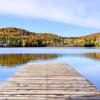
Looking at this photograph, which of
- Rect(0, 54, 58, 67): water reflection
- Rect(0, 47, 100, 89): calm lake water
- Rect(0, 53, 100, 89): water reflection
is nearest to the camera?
Rect(0, 53, 100, 89): water reflection

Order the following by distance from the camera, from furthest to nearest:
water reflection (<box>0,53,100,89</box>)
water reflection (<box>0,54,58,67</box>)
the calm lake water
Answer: water reflection (<box>0,54,58,67</box>)
the calm lake water
water reflection (<box>0,53,100,89</box>)

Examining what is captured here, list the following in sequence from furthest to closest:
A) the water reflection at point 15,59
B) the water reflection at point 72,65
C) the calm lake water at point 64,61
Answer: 1. the water reflection at point 15,59
2. the calm lake water at point 64,61
3. the water reflection at point 72,65

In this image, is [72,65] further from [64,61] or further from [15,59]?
[15,59]

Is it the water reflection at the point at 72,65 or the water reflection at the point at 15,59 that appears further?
the water reflection at the point at 15,59

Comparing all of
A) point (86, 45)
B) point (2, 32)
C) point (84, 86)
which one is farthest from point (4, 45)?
point (84, 86)

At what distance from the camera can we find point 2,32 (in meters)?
92.7

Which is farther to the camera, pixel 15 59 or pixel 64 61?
pixel 15 59

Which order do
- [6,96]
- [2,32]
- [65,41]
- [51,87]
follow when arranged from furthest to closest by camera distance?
[65,41] < [2,32] < [51,87] < [6,96]

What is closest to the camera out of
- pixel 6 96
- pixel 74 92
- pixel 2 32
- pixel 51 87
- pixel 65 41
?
pixel 6 96

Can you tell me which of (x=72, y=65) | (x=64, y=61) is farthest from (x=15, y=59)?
(x=72, y=65)

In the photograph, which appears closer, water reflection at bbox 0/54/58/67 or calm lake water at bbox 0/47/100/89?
calm lake water at bbox 0/47/100/89

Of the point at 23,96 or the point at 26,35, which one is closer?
the point at 23,96

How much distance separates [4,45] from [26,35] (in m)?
6.87

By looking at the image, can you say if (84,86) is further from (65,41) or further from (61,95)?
(65,41)
